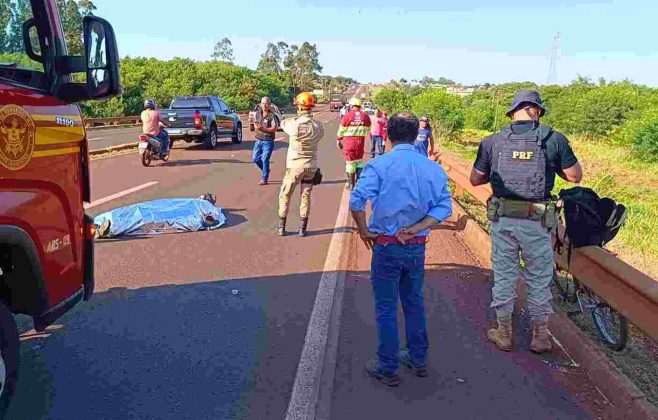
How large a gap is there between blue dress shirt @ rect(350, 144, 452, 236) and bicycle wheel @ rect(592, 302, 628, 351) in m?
1.72

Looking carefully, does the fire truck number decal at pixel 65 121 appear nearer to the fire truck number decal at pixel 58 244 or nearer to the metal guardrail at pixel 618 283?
the fire truck number decal at pixel 58 244

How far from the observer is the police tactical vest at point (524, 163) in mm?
4129

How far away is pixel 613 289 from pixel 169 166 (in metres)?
12.8

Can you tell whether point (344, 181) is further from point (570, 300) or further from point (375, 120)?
point (570, 300)

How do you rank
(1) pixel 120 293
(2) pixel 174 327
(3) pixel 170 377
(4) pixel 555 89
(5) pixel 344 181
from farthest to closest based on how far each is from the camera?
(4) pixel 555 89, (5) pixel 344 181, (1) pixel 120 293, (2) pixel 174 327, (3) pixel 170 377

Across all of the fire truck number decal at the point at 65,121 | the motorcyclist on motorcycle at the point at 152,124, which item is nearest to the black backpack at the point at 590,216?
the fire truck number decal at the point at 65,121

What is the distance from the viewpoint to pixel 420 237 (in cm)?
382

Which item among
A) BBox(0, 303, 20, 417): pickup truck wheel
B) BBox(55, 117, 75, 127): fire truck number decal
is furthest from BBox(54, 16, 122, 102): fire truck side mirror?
BBox(0, 303, 20, 417): pickup truck wheel

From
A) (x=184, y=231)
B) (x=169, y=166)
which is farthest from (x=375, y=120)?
(x=184, y=231)

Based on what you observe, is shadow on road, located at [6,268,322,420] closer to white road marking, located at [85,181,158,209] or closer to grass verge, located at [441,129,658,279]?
white road marking, located at [85,181,158,209]

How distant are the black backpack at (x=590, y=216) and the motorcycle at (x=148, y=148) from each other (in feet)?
39.7

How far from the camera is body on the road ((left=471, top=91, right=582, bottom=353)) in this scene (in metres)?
4.13

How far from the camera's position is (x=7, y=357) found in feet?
9.75

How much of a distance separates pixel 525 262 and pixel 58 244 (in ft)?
10.4
